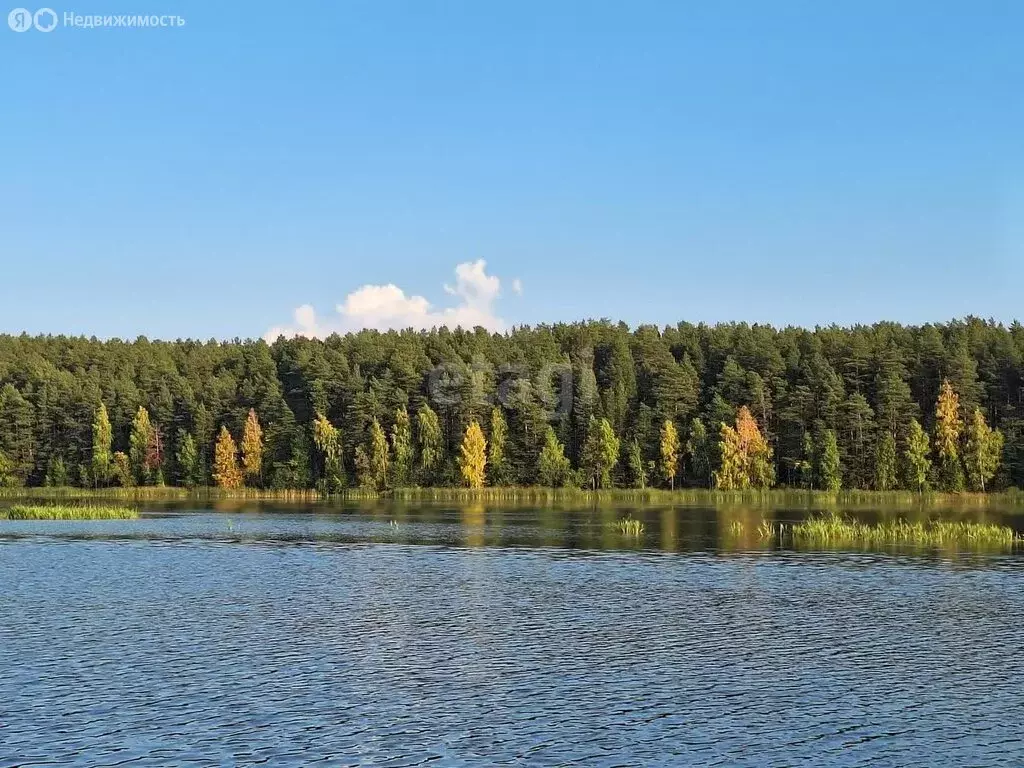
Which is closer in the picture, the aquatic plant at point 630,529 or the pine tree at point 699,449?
the aquatic plant at point 630,529

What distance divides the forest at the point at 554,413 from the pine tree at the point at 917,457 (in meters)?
0.31

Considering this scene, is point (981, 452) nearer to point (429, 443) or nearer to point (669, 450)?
point (669, 450)

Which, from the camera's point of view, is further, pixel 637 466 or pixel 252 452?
pixel 252 452

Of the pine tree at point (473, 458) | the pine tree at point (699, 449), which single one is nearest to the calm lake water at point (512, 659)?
the pine tree at point (699, 449)

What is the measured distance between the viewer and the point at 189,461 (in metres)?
153

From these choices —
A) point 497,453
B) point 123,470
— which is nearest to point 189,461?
point 123,470

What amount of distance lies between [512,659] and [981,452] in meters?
105

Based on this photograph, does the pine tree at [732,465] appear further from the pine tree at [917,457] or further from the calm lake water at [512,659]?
the calm lake water at [512,659]

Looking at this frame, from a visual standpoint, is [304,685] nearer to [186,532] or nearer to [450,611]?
[450,611]

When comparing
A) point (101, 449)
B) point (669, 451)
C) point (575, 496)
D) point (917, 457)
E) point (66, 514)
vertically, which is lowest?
point (575, 496)

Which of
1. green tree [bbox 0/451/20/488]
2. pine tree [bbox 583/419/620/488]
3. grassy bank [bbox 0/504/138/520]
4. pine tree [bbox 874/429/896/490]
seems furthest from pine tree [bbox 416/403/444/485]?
green tree [bbox 0/451/20/488]

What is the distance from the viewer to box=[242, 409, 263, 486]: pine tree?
502 ft

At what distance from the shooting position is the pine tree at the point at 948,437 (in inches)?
4911

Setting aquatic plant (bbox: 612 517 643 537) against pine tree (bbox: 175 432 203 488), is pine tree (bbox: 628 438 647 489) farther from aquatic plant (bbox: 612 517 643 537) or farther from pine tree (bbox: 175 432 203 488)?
pine tree (bbox: 175 432 203 488)
